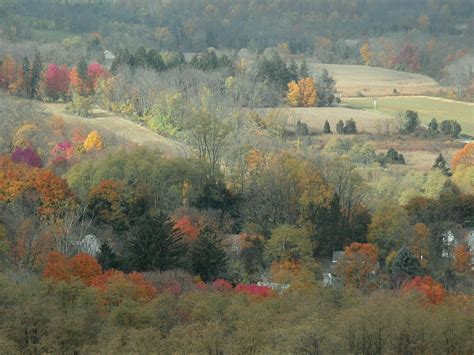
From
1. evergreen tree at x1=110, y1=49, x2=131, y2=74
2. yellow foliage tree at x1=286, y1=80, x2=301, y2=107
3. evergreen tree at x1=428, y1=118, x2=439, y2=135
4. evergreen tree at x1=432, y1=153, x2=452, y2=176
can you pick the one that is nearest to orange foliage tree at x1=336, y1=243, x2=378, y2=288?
evergreen tree at x1=432, y1=153, x2=452, y2=176

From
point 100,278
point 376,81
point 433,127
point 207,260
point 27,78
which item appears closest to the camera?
point 100,278

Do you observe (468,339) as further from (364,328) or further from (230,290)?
(230,290)

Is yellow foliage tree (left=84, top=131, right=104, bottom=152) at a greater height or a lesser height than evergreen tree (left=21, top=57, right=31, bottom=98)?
lesser

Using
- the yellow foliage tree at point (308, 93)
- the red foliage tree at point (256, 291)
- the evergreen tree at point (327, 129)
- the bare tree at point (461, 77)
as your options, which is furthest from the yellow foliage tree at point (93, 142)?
the bare tree at point (461, 77)

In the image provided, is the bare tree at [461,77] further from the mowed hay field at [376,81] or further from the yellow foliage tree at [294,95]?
the yellow foliage tree at [294,95]

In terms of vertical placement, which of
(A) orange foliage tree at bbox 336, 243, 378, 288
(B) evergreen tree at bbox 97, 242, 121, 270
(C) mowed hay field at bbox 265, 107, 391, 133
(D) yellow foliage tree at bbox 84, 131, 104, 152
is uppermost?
(C) mowed hay field at bbox 265, 107, 391, 133

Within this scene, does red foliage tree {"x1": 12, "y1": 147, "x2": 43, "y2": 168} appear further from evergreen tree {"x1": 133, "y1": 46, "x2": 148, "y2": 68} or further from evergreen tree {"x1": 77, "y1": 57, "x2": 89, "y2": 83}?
evergreen tree {"x1": 133, "y1": 46, "x2": 148, "y2": 68}

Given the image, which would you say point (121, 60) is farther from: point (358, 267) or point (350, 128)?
point (358, 267)

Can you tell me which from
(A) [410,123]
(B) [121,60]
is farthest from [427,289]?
(B) [121,60]
